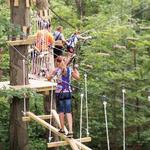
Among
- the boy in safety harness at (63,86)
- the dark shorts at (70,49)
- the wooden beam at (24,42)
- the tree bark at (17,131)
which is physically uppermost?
the wooden beam at (24,42)

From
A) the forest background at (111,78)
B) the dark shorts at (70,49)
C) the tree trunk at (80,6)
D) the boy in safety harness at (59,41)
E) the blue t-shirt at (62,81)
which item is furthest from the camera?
the tree trunk at (80,6)

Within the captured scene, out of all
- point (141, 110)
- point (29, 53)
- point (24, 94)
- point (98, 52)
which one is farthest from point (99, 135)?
point (24, 94)

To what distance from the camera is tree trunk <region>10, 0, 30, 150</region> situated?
23.1 ft

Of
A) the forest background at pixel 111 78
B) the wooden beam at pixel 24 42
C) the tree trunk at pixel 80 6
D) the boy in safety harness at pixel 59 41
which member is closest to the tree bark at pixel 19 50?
the wooden beam at pixel 24 42

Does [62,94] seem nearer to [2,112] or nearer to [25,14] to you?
[25,14]

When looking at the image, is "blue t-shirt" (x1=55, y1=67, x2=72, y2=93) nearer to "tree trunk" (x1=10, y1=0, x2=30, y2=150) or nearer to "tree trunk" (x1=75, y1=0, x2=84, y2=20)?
"tree trunk" (x1=10, y1=0, x2=30, y2=150)

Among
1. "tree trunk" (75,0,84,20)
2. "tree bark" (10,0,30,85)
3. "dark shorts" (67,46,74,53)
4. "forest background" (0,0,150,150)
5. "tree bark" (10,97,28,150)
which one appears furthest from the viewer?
"tree trunk" (75,0,84,20)

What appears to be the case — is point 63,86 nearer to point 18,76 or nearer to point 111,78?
point 18,76

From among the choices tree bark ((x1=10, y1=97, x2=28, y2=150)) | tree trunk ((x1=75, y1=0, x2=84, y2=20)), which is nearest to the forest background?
tree trunk ((x1=75, y1=0, x2=84, y2=20))

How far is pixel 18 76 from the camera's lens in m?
7.18

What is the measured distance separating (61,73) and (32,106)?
5.05 m

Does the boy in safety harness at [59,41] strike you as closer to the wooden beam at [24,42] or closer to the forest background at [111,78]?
the wooden beam at [24,42]

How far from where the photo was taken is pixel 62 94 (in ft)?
16.5

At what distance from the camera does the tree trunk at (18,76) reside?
23.1 feet
